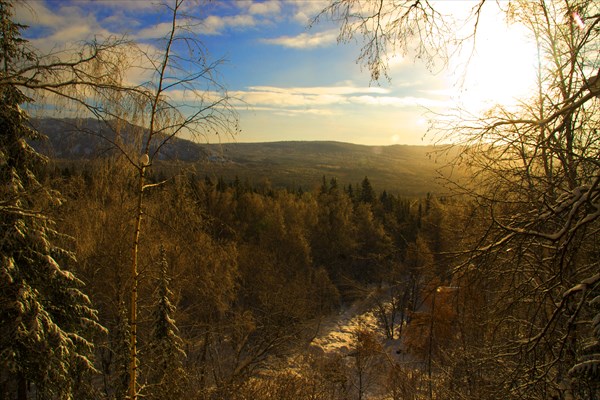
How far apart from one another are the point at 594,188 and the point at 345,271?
119ft

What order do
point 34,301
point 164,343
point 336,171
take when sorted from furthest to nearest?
point 336,171 → point 164,343 → point 34,301

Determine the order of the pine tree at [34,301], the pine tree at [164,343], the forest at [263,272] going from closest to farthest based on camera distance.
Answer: the forest at [263,272], the pine tree at [34,301], the pine tree at [164,343]

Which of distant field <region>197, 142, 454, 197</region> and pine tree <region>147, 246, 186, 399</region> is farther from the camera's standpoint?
pine tree <region>147, 246, 186, 399</region>

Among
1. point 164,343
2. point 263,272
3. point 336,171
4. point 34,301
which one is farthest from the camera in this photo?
point 336,171

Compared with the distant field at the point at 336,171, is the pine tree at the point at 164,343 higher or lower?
lower

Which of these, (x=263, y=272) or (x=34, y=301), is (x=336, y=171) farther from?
(x=34, y=301)

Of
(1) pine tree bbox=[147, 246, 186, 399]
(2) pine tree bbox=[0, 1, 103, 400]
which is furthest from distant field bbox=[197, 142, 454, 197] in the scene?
(2) pine tree bbox=[0, 1, 103, 400]

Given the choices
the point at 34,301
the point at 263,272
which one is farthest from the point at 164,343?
A: the point at 263,272

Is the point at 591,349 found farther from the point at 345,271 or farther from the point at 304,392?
the point at 345,271

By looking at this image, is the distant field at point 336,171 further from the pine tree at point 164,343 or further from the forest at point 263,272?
the pine tree at point 164,343

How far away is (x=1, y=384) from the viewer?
861cm

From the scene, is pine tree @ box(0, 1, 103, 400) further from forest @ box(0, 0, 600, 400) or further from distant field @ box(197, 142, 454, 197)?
distant field @ box(197, 142, 454, 197)

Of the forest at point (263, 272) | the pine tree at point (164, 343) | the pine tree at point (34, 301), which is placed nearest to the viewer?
the forest at point (263, 272)

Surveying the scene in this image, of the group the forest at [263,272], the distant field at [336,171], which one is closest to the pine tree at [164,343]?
the forest at [263,272]
